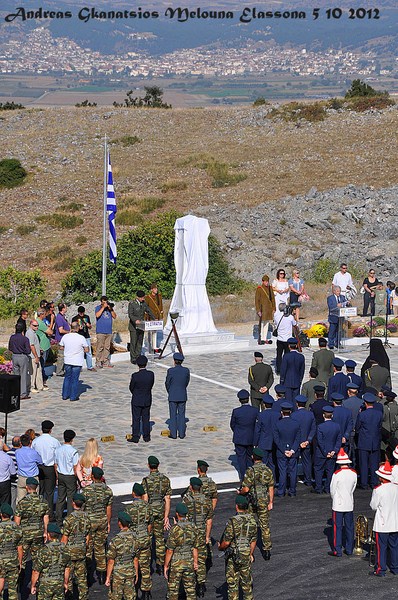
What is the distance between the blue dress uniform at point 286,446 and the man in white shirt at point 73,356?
6263mm

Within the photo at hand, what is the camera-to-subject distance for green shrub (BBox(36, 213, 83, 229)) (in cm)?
5816

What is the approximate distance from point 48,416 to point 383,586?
9410 millimetres

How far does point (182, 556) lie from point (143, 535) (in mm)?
645

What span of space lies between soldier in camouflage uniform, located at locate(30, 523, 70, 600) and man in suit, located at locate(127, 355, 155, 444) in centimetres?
736

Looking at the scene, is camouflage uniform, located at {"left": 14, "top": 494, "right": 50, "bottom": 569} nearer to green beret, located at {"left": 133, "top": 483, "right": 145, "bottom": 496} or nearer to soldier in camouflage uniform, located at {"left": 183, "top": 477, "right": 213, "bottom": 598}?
green beret, located at {"left": 133, "top": 483, "right": 145, "bottom": 496}

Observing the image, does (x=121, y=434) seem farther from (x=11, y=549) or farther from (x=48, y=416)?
(x=11, y=549)

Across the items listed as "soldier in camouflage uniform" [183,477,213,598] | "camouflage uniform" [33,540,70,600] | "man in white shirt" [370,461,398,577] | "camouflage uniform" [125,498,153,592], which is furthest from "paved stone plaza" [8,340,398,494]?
"camouflage uniform" [33,540,70,600]

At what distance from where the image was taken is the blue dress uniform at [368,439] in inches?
732

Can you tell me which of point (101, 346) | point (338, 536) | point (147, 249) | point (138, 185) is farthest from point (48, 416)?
point (138, 185)

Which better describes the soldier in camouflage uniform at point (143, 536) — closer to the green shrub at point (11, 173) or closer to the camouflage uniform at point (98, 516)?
the camouflage uniform at point (98, 516)

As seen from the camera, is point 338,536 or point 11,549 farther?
point 338,536

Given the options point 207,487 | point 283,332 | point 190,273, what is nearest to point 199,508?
point 207,487

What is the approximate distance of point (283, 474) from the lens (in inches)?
724

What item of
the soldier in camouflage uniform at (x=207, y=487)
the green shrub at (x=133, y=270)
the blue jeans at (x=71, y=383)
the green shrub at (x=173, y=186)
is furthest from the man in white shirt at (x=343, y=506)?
the green shrub at (x=173, y=186)
